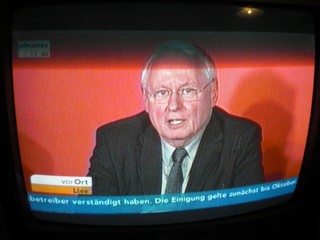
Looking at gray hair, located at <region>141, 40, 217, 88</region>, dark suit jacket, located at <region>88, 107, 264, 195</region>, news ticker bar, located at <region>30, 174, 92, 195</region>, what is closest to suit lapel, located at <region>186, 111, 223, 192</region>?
dark suit jacket, located at <region>88, 107, 264, 195</region>

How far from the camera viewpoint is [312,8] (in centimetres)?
86

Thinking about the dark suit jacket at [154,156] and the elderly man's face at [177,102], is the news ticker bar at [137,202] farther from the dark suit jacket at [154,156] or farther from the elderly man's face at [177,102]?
the elderly man's face at [177,102]

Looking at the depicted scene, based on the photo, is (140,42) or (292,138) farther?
(292,138)

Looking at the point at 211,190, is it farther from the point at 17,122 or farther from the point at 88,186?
the point at 17,122

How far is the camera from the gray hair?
2.65ft

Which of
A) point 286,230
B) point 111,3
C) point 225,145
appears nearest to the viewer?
point 111,3

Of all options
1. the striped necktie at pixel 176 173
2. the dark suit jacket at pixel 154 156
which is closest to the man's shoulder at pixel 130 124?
the dark suit jacket at pixel 154 156

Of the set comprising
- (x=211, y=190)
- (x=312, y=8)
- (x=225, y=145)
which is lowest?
(x=211, y=190)

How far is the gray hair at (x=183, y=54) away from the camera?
0.81 metres

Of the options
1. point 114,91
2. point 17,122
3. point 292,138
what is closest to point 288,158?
point 292,138

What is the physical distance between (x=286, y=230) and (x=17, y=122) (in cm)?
74

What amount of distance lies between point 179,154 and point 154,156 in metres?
0.06

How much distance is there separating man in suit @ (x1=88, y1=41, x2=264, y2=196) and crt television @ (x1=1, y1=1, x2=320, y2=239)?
0.02 m

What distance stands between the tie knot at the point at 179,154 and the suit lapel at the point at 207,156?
32 millimetres
